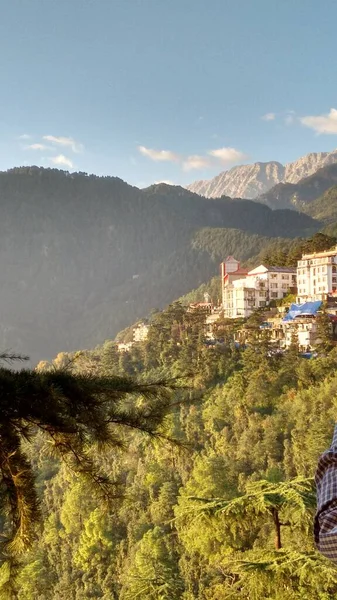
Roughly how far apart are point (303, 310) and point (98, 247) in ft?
381

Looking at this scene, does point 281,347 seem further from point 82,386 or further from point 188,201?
point 188,201

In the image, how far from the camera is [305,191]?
142250 mm

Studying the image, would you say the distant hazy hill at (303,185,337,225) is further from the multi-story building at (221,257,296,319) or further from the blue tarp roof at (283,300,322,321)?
the blue tarp roof at (283,300,322,321)

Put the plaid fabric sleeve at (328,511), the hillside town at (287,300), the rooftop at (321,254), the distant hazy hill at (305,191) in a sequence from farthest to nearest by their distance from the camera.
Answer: the distant hazy hill at (305,191)
the rooftop at (321,254)
the hillside town at (287,300)
the plaid fabric sleeve at (328,511)

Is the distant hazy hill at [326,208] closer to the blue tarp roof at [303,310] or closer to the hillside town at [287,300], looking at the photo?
the hillside town at [287,300]

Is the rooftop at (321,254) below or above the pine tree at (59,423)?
above

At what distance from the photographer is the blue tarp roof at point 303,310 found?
21109mm

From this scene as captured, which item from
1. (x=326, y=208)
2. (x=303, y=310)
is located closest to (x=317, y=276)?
(x=303, y=310)

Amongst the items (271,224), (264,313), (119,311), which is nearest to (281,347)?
(264,313)

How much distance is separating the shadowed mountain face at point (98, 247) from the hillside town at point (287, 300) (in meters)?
47.4

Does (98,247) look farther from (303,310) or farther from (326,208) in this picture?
(303,310)

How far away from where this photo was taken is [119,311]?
8875 cm


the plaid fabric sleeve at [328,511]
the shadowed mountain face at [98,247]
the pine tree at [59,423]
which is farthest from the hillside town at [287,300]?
the shadowed mountain face at [98,247]

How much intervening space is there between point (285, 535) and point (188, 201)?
128033 millimetres
